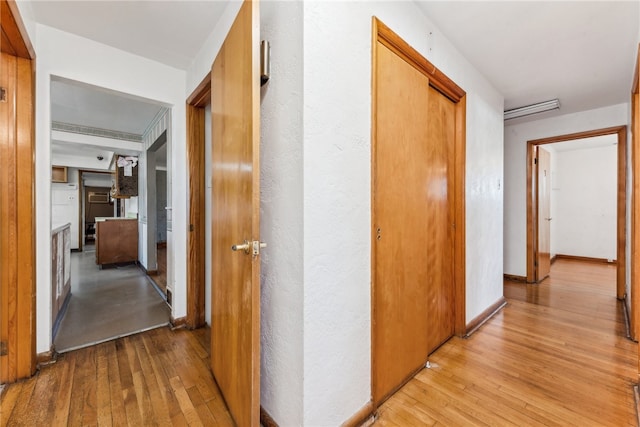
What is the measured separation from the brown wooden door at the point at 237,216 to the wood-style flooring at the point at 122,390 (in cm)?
18

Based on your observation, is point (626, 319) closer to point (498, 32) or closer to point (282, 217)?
point (498, 32)

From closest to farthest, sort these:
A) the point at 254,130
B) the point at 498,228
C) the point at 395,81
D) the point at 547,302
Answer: the point at 254,130 → the point at 395,81 → the point at 498,228 → the point at 547,302

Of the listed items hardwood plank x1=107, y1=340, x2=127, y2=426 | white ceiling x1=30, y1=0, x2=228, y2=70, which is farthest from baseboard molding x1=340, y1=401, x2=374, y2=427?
white ceiling x1=30, y1=0, x2=228, y2=70

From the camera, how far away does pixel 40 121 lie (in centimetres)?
178

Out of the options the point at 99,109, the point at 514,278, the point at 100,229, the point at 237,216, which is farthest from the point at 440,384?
the point at 100,229

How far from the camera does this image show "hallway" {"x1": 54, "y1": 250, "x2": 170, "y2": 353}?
7.17 ft

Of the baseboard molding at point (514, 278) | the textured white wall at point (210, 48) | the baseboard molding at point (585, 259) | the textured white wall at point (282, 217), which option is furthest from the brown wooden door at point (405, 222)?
the baseboard molding at point (585, 259)

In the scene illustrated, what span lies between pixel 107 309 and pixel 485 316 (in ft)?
12.5

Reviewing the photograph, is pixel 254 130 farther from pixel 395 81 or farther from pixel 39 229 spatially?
pixel 39 229

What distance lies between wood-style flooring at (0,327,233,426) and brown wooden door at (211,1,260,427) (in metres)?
0.18

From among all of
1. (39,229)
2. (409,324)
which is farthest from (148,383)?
(409,324)

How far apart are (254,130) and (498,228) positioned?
9.42ft

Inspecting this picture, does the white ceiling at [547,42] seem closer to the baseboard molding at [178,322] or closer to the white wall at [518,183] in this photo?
the white wall at [518,183]

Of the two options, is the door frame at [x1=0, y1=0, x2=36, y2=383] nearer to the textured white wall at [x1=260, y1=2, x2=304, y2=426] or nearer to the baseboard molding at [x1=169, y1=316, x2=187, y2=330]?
the baseboard molding at [x1=169, y1=316, x2=187, y2=330]
